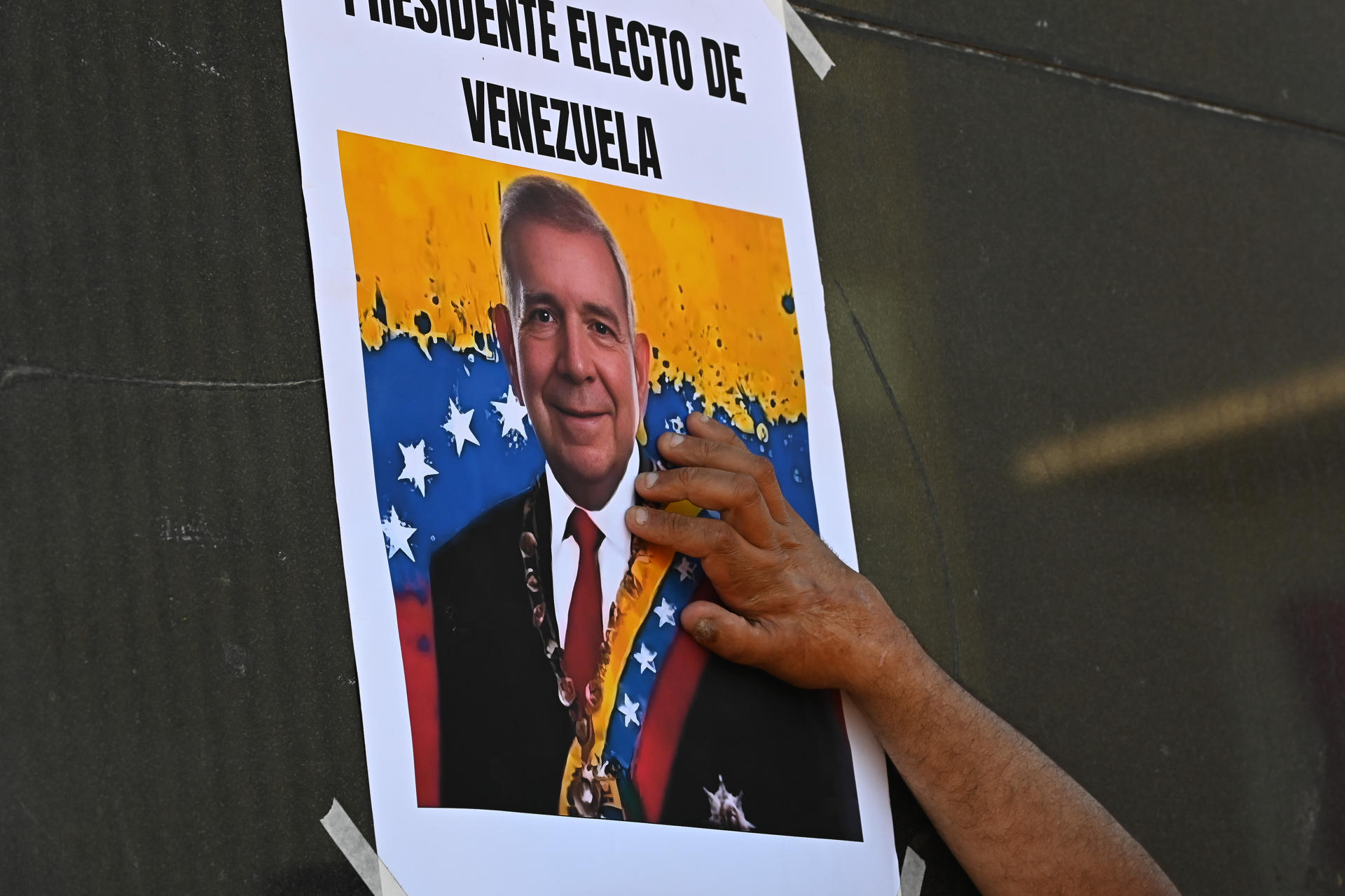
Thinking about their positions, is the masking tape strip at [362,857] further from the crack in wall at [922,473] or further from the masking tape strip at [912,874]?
the crack in wall at [922,473]

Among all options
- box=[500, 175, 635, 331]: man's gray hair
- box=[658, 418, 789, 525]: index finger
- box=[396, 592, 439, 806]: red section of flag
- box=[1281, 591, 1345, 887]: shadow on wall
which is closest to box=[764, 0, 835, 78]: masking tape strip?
box=[500, 175, 635, 331]: man's gray hair

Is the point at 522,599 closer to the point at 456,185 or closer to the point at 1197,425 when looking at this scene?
the point at 456,185

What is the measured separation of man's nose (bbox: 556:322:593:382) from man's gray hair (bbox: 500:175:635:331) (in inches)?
1.7

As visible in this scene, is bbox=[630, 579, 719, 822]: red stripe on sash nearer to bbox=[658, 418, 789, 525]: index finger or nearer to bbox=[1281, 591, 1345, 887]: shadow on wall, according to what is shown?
bbox=[658, 418, 789, 525]: index finger

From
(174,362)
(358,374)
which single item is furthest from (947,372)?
(174,362)

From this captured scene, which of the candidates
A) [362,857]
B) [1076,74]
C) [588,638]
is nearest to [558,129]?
[588,638]

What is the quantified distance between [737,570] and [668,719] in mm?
129

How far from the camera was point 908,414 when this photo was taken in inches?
58.0

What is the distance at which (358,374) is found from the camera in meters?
1.11

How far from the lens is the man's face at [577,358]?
1.20 m

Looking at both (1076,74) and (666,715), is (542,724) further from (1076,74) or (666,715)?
(1076,74)

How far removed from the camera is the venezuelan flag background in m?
1.10

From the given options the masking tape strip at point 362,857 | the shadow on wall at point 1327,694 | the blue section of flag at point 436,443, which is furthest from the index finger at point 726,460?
the shadow on wall at point 1327,694

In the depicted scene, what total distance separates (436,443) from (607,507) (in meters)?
0.15
